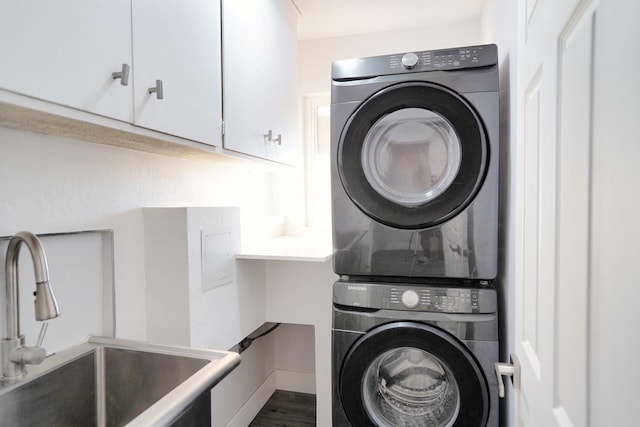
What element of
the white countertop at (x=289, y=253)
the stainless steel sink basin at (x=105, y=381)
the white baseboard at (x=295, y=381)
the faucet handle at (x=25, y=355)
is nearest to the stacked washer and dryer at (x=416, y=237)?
the white countertop at (x=289, y=253)

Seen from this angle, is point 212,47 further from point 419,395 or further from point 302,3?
point 419,395

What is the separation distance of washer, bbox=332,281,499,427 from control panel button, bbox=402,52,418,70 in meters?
0.90

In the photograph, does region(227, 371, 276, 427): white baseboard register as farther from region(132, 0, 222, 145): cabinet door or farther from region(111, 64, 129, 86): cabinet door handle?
region(111, 64, 129, 86): cabinet door handle

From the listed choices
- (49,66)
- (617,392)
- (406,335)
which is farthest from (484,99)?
(49,66)

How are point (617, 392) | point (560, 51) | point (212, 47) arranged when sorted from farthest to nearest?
point (212, 47)
point (560, 51)
point (617, 392)

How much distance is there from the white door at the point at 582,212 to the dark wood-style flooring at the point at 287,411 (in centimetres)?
182

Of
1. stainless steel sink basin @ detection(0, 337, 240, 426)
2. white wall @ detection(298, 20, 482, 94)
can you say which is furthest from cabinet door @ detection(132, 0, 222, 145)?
white wall @ detection(298, 20, 482, 94)

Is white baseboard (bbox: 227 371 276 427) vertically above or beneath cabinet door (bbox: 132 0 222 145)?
beneath

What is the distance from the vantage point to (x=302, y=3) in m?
2.14

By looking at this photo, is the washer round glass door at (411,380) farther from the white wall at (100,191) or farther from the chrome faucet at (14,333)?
the chrome faucet at (14,333)

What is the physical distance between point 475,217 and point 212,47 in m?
1.21

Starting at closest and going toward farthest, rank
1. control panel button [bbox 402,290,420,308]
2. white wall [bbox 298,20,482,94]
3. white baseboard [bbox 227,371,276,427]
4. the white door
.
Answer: the white door < control panel button [bbox 402,290,420,308] < white baseboard [bbox 227,371,276,427] < white wall [bbox 298,20,482,94]

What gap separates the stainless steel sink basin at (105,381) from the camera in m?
0.92

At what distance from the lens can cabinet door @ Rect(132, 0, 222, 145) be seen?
3.26ft
